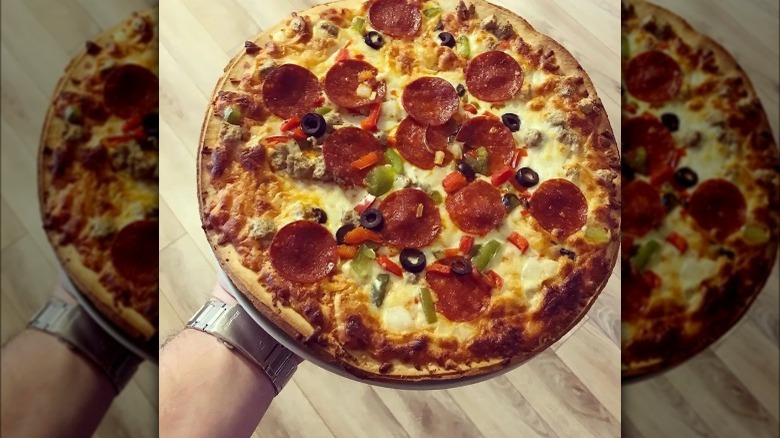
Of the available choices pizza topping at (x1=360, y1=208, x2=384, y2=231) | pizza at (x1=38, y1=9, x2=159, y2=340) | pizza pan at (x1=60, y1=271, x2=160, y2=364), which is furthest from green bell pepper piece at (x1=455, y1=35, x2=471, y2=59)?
pizza pan at (x1=60, y1=271, x2=160, y2=364)

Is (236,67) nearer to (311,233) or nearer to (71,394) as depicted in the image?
(311,233)

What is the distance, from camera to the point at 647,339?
2156mm

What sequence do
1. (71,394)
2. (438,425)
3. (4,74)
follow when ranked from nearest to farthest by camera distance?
(4,74)
(71,394)
(438,425)

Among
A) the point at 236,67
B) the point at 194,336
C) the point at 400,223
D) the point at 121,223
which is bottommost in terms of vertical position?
the point at 194,336

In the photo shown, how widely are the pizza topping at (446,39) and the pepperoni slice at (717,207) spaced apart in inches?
39.0

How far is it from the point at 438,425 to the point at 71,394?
4.11 feet

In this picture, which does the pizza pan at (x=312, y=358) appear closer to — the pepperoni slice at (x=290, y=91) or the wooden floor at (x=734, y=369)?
the wooden floor at (x=734, y=369)

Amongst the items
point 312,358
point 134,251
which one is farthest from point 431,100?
point 134,251

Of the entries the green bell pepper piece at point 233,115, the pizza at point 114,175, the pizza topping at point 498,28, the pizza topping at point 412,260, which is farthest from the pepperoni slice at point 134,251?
the pizza topping at point 498,28

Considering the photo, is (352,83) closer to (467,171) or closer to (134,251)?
(467,171)

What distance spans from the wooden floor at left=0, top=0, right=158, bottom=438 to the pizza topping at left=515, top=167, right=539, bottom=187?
54.1 inches

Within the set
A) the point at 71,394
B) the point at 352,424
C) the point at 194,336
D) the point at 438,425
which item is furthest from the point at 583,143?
the point at 71,394

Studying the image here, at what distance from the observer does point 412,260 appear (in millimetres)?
2037

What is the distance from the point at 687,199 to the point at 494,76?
0.79m
